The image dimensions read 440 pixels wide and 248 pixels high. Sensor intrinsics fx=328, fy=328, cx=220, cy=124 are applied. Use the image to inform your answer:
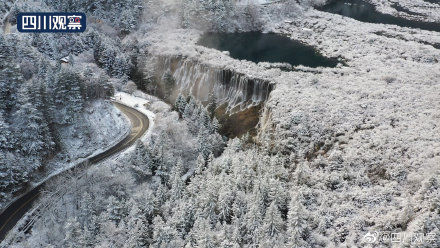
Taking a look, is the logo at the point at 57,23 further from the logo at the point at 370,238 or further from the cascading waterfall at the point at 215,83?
the logo at the point at 370,238

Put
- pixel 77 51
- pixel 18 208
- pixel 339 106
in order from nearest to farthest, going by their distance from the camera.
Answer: pixel 18 208
pixel 339 106
pixel 77 51

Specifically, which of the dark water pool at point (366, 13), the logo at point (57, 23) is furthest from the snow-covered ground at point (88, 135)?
the dark water pool at point (366, 13)

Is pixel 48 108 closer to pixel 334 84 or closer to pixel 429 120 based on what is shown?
pixel 334 84

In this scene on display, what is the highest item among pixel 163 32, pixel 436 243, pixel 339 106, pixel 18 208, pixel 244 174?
pixel 163 32

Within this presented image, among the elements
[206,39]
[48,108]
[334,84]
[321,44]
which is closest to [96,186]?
[48,108]

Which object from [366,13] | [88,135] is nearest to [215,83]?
[88,135]

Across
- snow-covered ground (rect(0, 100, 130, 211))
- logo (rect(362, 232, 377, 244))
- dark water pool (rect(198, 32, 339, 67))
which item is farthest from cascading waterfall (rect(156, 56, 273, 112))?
logo (rect(362, 232, 377, 244))
